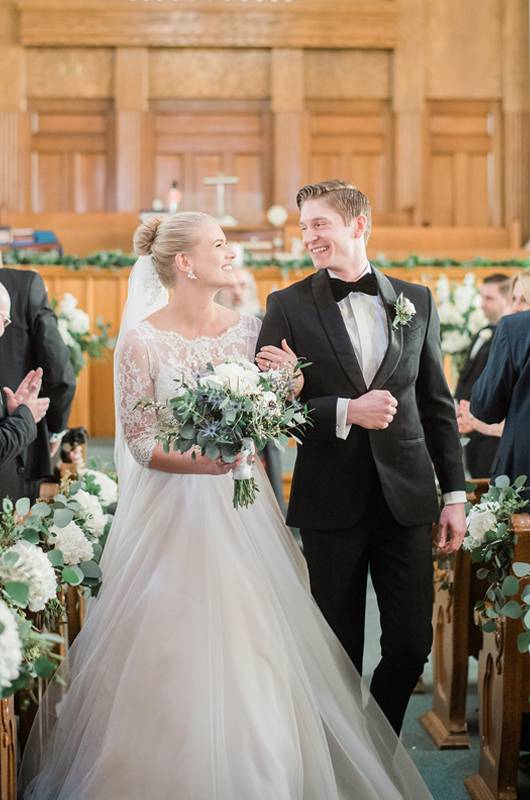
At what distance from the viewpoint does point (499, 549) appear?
3387mm

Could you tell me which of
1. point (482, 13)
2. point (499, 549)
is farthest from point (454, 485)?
point (482, 13)

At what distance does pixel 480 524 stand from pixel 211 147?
12.5m

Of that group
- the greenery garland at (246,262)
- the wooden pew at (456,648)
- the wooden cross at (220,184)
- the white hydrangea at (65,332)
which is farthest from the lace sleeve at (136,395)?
the wooden cross at (220,184)

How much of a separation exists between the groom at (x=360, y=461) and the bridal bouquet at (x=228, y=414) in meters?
0.39

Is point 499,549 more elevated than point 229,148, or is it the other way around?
point 229,148

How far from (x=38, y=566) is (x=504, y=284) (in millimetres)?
4313

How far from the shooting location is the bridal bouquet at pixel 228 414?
9.22ft

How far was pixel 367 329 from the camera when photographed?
11.2 feet

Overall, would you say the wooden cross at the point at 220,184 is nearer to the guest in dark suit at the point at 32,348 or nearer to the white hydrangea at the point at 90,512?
the guest in dark suit at the point at 32,348

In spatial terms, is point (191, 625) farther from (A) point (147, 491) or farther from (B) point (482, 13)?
(B) point (482, 13)

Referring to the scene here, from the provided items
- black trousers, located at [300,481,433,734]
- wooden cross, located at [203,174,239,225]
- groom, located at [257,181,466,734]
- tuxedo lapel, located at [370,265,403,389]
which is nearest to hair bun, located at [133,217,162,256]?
groom, located at [257,181,466,734]

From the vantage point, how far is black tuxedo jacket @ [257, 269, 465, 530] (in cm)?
328

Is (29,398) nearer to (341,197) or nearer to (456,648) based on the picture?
(341,197)

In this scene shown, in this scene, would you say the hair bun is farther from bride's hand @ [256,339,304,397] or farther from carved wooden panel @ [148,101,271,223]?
carved wooden panel @ [148,101,271,223]
